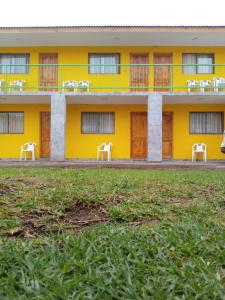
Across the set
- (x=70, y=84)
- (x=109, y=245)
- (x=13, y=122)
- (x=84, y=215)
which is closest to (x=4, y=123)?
(x=13, y=122)

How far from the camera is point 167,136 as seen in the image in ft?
65.1

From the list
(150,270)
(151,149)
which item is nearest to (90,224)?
(150,270)

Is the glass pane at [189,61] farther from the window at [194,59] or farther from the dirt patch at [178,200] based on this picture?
the dirt patch at [178,200]

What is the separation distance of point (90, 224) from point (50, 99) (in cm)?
1530

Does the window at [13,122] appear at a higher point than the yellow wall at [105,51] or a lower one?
lower

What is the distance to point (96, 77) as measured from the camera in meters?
19.7

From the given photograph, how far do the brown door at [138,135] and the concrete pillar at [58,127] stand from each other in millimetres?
4033

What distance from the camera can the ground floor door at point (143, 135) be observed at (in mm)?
19812

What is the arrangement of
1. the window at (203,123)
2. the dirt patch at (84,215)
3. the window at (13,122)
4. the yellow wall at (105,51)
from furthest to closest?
the window at (13,122)
the window at (203,123)
the yellow wall at (105,51)
the dirt patch at (84,215)

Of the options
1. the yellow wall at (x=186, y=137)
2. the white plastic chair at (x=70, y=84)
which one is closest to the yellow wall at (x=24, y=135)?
the white plastic chair at (x=70, y=84)

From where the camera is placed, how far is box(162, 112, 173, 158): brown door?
19.8 metres

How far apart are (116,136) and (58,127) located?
3475 millimetres

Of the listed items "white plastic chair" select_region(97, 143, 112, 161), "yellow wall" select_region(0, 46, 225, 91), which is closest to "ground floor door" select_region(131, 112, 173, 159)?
"white plastic chair" select_region(97, 143, 112, 161)

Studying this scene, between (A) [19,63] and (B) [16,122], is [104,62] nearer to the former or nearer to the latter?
(A) [19,63]
